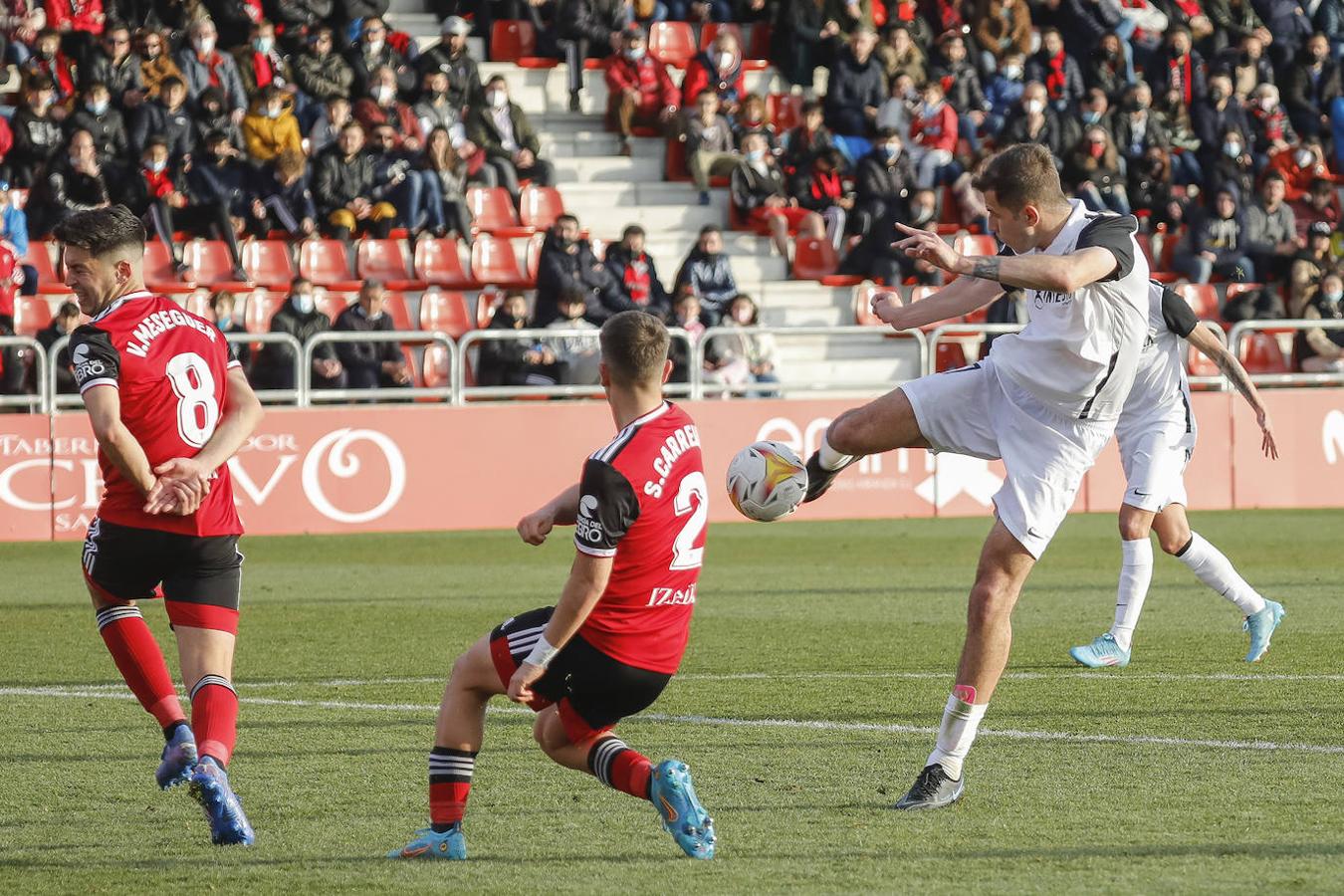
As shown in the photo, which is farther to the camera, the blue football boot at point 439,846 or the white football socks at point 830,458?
the white football socks at point 830,458

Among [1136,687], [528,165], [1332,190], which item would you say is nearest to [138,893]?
[1136,687]

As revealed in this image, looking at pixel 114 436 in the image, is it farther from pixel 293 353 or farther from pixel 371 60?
pixel 371 60

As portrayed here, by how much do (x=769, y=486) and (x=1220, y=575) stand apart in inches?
125

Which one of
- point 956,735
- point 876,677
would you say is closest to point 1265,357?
point 876,677

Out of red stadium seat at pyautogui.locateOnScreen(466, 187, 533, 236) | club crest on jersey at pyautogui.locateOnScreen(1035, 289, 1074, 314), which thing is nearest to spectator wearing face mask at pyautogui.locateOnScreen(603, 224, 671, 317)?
red stadium seat at pyautogui.locateOnScreen(466, 187, 533, 236)

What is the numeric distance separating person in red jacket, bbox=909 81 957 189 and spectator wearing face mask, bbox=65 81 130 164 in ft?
28.9

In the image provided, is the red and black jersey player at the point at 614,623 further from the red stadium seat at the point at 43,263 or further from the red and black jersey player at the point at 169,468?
the red stadium seat at the point at 43,263

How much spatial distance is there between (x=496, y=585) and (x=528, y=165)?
31.0 ft

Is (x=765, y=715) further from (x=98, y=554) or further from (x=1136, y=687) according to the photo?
(x=98, y=554)

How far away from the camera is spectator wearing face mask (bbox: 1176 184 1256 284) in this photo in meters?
21.8

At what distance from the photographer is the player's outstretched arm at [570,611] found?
4.88 meters

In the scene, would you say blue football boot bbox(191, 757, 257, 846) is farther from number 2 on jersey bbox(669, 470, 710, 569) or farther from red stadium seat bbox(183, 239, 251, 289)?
red stadium seat bbox(183, 239, 251, 289)

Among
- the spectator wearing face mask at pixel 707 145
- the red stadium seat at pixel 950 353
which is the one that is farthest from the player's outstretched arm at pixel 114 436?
the spectator wearing face mask at pixel 707 145

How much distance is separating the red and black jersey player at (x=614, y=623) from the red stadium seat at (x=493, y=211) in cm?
1586
